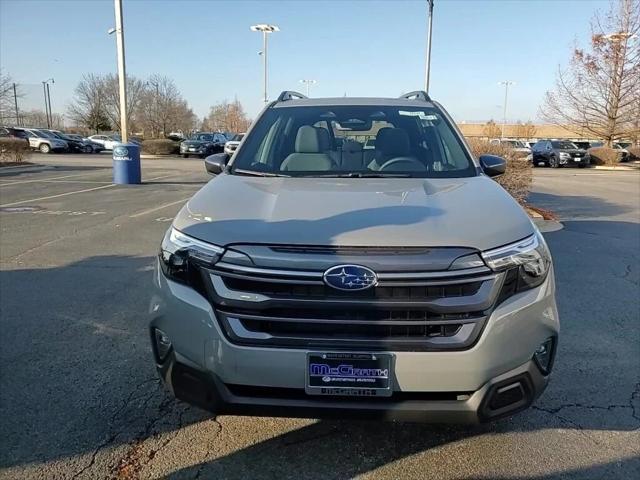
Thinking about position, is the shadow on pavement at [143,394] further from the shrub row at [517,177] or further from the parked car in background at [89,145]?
the parked car in background at [89,145]

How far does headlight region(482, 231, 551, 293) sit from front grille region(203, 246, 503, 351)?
0.20 ft

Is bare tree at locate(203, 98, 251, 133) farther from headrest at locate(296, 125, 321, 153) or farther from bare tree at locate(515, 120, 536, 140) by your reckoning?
headrest at locate(296, 125, 321, 153)

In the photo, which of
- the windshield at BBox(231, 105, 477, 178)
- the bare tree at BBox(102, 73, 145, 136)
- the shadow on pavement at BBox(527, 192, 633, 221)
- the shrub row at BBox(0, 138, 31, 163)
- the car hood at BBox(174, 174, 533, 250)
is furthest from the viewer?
the bare tree at BBox(102, 73, 145, 136)

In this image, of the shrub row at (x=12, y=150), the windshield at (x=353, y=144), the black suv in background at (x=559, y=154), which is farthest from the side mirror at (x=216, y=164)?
the black suv in background at (x=559, y=154)

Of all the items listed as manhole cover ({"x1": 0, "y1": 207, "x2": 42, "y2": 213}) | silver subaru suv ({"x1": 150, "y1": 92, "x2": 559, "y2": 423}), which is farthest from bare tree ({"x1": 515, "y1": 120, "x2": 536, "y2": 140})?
silver subaru suv ({"x1": 150, "y1": 92, "x2": 559, "y2": 423})

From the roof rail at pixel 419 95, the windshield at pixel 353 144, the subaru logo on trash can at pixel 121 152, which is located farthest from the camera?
the subaru logo on trash can at pixel 121 152

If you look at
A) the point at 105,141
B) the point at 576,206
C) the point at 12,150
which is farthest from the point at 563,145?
the point at 105,141

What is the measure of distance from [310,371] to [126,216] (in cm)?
892

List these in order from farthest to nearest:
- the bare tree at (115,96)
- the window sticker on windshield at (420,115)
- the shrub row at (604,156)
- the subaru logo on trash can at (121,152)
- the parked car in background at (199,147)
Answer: the bare tree at (115,96) → the parked car in background at (199,147) → the shrub row at (604,156) → the subaru logo on trash can at (121,152) → the window sticker on windshield at (420,115)

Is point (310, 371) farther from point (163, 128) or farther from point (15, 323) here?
point (163, 128)

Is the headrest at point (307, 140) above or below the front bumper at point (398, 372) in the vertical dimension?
above

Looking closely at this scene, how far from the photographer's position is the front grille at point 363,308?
220cm

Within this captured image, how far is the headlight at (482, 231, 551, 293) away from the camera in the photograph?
2275mm

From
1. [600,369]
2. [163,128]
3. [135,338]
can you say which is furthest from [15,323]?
[163,128]
